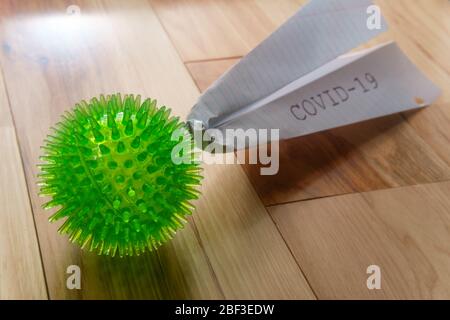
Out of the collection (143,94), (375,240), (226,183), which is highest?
(143,94)

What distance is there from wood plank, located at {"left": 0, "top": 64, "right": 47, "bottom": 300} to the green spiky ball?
0.05m

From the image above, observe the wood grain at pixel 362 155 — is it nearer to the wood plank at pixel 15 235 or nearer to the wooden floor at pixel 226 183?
the wooden floor at pixel 226 183

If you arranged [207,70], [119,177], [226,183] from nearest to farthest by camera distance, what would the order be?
[119,177], [226,183], [207,70]

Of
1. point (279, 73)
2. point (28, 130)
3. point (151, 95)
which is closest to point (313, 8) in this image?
point (279, 73)

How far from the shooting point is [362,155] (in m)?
0.56

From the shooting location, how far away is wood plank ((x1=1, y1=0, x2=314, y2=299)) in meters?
0.44

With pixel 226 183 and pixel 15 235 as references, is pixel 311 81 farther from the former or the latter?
pixel 15 235

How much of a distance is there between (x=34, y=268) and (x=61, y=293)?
0.03 metres

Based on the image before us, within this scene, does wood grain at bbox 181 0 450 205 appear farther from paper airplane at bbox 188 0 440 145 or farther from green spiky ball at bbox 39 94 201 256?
green spiky ball at bbox 39 94 201 256

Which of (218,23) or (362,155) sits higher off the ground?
(218,23)

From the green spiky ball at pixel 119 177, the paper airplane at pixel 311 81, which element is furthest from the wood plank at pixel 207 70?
the green spiky ball at pixel 119 177

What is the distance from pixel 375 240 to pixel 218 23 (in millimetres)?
366

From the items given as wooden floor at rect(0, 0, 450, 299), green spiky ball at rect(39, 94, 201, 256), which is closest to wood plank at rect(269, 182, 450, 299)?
wooden floor at rect(0, 0, 450, 299)

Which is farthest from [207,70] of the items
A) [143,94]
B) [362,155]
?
[362,155]
